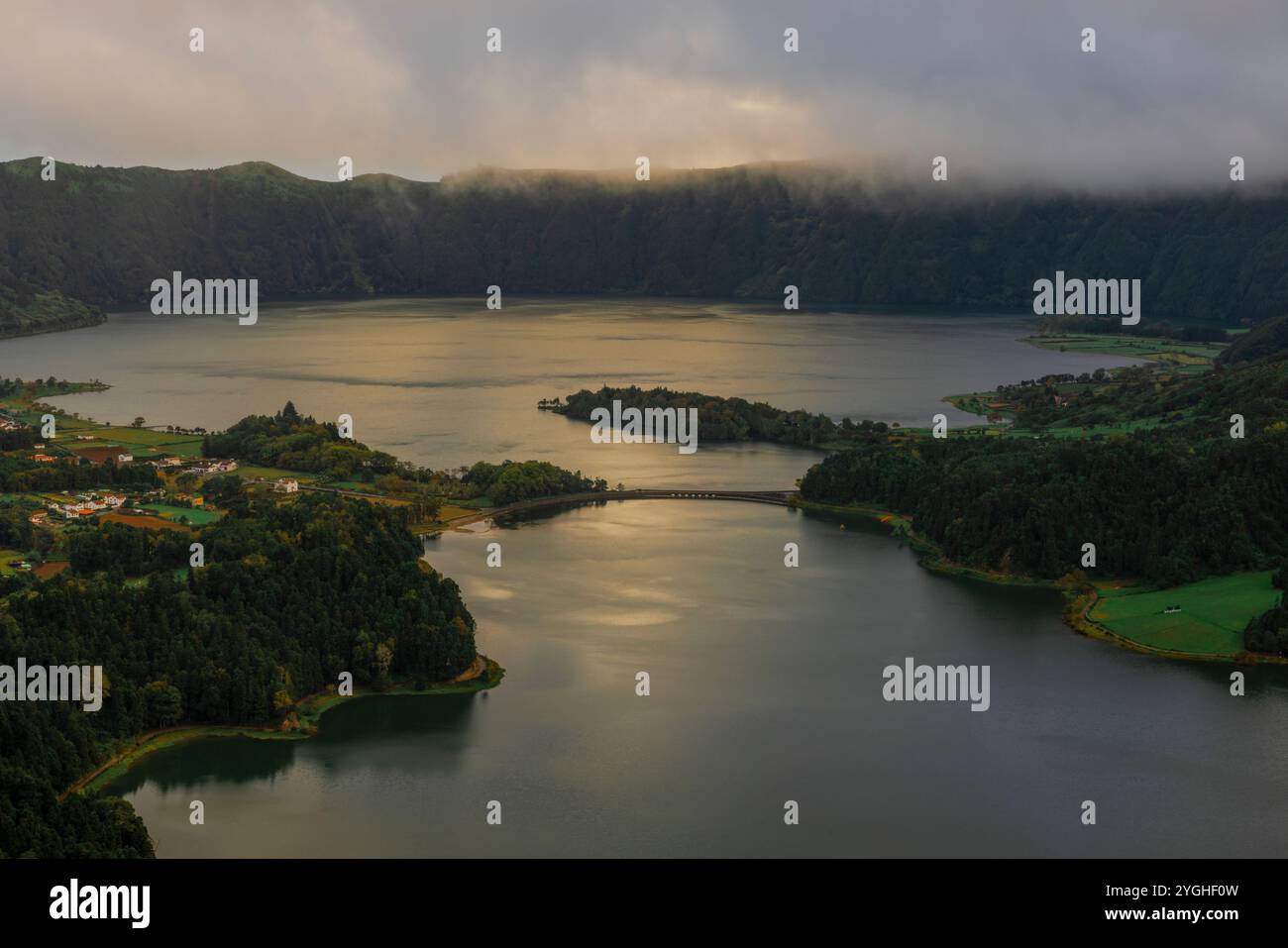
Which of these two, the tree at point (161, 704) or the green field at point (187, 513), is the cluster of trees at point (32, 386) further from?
the tree at point (161, 704)

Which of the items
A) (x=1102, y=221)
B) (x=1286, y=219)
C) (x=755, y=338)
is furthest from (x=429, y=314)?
(x=1286, y=219)

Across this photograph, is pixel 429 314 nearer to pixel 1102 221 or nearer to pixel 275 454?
A: pixel 1102 221

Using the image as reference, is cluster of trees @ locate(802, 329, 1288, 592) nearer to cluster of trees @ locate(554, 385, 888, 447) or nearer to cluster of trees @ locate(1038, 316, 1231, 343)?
cluster of trees @ locate(554, 385, 888, 447)

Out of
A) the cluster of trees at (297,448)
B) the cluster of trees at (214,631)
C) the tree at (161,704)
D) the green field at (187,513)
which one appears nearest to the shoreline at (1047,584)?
the cluster of trees at (214,631)

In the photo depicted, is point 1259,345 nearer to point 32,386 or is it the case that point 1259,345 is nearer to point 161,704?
point 32,386

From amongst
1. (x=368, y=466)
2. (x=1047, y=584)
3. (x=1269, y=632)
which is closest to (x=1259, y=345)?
(x=1047, y=584)

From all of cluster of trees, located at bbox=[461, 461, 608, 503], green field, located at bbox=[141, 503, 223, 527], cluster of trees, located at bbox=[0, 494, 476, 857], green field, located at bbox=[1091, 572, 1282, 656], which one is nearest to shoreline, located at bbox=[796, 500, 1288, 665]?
green field, located at bbox=[1091, 572, 1282, 656]
